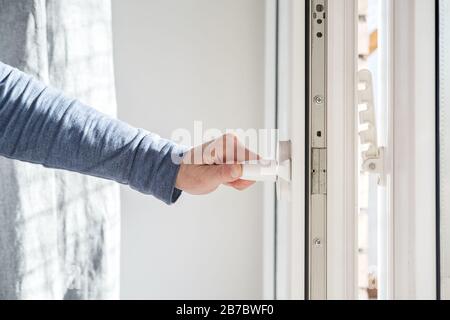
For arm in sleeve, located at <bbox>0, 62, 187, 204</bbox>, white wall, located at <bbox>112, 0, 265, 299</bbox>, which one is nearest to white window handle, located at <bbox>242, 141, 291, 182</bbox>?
arm in sleeve, located at <bbox>0, 62, 187, 204</bbox>

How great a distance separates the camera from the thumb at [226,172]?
62cm

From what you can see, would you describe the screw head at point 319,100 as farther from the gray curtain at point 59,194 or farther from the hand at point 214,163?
the gray curtain at point 59,194

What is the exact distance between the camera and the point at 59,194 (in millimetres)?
890

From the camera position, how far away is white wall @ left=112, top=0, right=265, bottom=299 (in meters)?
1.21

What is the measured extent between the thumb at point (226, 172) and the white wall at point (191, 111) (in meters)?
0.59

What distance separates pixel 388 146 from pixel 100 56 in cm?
57

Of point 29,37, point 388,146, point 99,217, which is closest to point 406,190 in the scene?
point 388,146

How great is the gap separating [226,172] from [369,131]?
238 mm

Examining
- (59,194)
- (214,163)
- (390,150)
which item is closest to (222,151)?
(214,163)

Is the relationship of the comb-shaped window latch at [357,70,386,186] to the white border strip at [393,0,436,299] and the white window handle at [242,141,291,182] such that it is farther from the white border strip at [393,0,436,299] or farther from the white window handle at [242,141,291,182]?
the white window handle at [242,141,291,182]

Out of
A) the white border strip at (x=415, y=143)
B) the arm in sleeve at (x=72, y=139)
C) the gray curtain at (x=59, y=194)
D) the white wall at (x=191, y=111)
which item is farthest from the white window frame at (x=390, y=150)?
the white wall at (x=191, y=111)

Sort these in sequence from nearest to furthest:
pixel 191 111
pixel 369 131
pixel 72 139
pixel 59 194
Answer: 1. pixel 72 139
2. pixel 369 131
3. pixel 59 194
4. pixel 191 111

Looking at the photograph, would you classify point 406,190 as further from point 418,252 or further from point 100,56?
point 100,56

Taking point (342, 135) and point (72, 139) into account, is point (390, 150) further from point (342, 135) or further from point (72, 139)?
point (72, 139)
